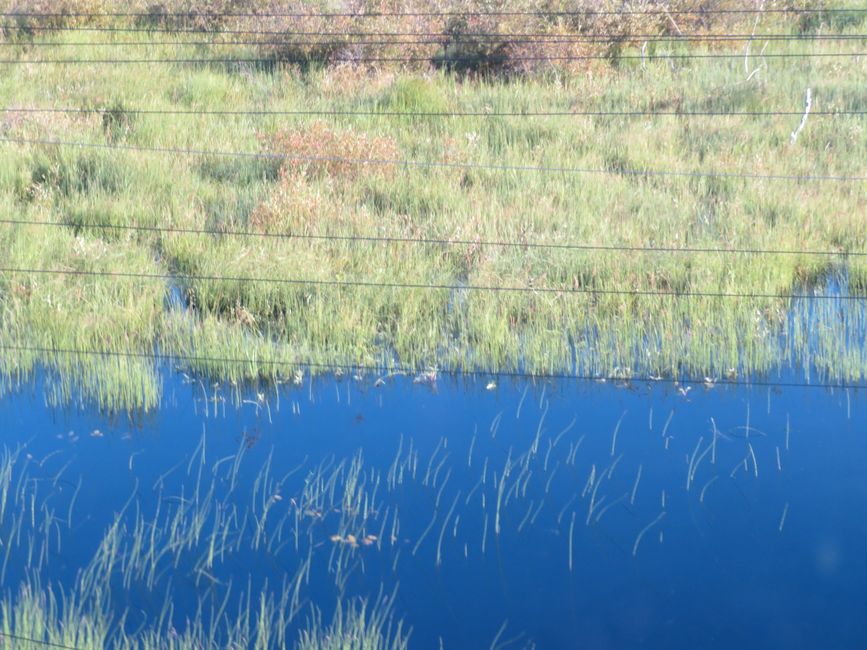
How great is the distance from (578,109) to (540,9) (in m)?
2.45

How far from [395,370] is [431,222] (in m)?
1.79

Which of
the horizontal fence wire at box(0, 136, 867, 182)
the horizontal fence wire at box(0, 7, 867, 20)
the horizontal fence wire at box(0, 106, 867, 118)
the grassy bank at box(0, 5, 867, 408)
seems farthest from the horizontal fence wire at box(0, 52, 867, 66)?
the horizontal fence wire at box(0, 136, 867, 182)

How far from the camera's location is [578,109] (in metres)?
10.4

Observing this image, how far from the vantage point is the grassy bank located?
6.68 metres

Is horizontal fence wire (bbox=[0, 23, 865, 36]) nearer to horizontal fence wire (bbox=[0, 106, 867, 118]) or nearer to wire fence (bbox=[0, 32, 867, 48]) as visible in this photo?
wire fence (bbox=[0, 32, 867, 48])

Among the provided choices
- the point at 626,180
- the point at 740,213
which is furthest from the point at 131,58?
the point at 740,213

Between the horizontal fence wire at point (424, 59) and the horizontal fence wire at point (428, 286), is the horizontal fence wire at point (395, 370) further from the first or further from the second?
the horizontal fence wire at point (424, 59)

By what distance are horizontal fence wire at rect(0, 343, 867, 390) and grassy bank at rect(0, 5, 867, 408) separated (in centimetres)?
4

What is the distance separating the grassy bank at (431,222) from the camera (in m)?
6.68

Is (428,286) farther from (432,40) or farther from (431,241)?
(432,40)

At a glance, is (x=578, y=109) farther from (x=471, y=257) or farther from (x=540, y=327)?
(x=540, y=327)

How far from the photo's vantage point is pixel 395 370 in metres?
6.56

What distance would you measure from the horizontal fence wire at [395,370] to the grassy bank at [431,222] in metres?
0.04

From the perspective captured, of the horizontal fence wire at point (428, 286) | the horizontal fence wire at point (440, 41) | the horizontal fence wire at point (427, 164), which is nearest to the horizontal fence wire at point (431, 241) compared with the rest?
the horizontal fence wire at point (428, 286)
